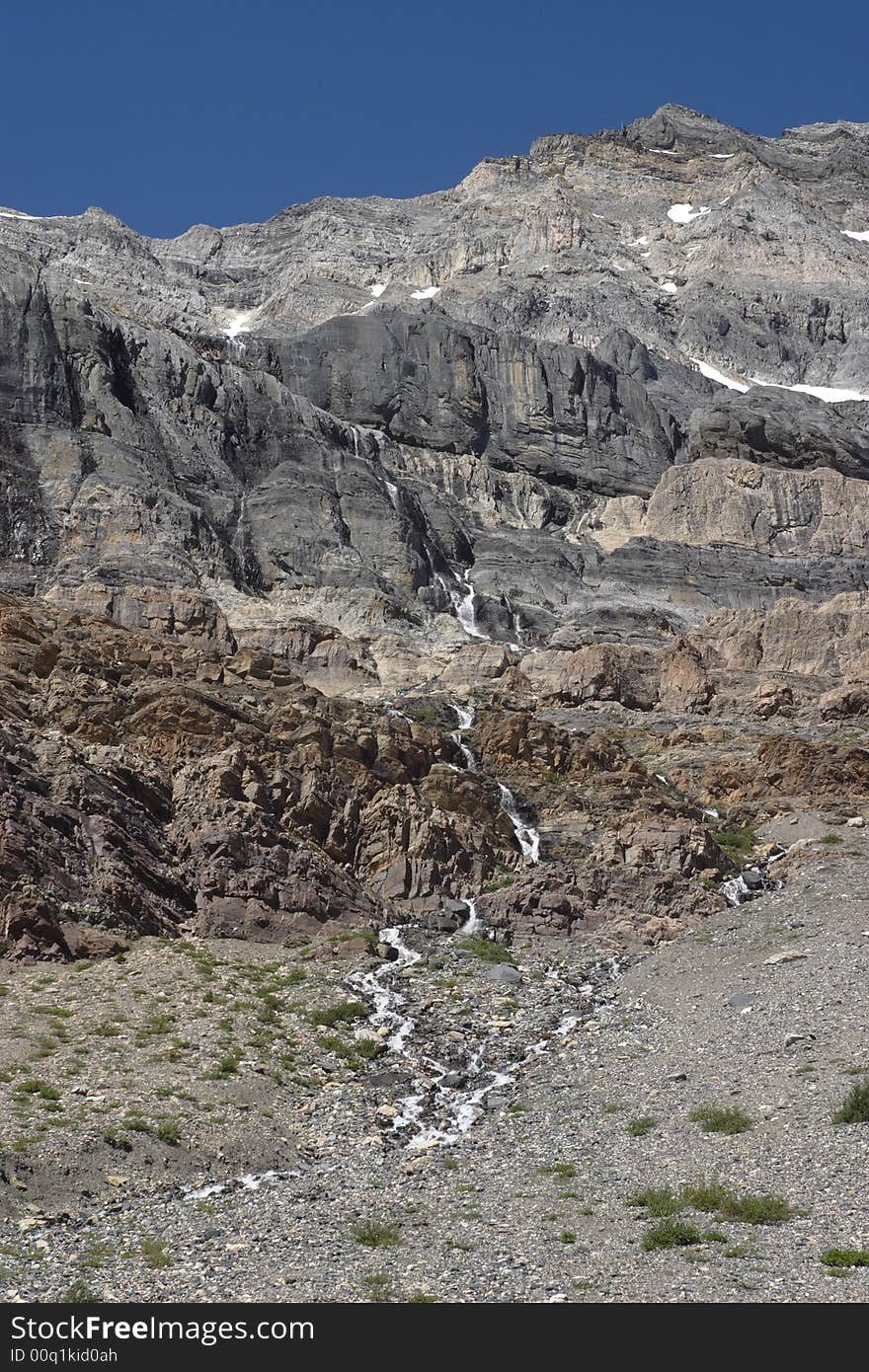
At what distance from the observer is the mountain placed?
56938mm

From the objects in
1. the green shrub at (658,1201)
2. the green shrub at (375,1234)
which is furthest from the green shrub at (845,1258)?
the green shrub at (375,1234)

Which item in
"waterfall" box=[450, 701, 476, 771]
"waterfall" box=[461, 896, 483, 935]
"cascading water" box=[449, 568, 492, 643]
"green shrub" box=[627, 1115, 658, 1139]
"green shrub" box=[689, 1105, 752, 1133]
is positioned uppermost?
"cascading water" box=[449, 568, 492, 643]

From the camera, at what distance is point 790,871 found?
207 ft

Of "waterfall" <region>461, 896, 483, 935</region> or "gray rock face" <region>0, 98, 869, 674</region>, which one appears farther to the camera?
"gray rock face" <region>0, 98, 869, 674</region>

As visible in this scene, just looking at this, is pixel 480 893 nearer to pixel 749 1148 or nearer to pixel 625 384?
pixel 749 1148

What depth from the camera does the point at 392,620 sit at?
384 feet

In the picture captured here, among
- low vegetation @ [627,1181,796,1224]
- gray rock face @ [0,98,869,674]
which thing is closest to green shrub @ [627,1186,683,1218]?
low vegetation @ [627,1181,796,1224]

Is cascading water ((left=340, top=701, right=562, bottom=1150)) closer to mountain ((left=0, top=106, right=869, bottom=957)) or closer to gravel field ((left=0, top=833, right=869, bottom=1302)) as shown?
gravel field ((left=0, top=833, right=869, bottom=1302))

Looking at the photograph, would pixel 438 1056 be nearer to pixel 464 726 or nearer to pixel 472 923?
pixel 472 923

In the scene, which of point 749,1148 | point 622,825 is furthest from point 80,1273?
point 622,825

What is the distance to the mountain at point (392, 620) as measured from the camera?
56938mm

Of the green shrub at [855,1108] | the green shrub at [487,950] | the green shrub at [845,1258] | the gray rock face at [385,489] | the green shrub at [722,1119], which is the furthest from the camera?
the gray rock face at [385,489]

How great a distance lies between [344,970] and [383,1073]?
839 cm

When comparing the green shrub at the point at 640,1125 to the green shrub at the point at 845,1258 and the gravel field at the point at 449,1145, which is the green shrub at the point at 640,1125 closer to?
the gravel field at the point at 449,1145
